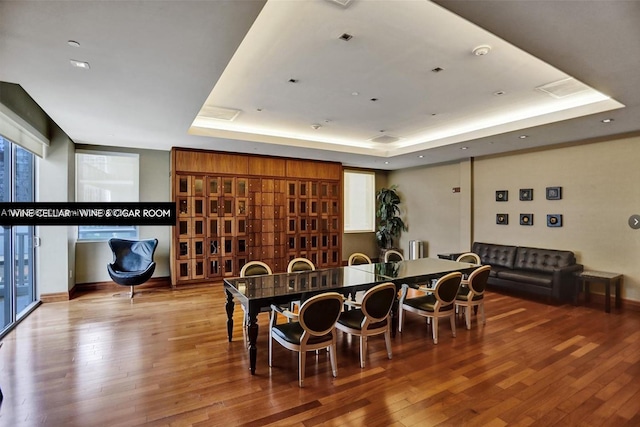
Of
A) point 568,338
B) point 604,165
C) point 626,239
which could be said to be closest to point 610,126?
point 604,165

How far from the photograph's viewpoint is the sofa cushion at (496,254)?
6453mm

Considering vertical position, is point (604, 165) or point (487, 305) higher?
point (604, 165)

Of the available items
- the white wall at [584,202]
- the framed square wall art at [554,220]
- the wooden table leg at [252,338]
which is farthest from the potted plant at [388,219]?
the wooden table leg at [252,338]

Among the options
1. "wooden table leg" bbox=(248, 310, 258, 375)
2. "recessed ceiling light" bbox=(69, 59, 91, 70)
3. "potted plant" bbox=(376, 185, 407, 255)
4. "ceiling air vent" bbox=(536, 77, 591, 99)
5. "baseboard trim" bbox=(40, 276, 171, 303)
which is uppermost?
"ceiling air vent" bbox=(536, 77, 591, 99)

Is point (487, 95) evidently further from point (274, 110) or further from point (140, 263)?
point (140, 263)

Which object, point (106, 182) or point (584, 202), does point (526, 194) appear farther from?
point (106, 182)

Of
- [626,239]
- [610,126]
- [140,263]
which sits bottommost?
[140,263]

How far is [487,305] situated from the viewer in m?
5.35

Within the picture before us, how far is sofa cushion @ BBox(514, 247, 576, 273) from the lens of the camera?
5659mm

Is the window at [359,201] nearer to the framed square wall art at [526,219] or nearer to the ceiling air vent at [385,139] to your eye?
the ceiling air vent at [385,139]

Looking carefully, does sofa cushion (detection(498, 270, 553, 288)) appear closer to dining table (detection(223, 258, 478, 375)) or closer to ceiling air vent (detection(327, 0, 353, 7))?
dining table (detection(223, 258, 478, 375))

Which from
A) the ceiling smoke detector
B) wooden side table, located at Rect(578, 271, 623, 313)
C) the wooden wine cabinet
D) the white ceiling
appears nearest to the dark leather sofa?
wooden side table, located at Rect(578, 271, 623, 313)

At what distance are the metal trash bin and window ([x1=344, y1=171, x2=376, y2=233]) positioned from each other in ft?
4.70

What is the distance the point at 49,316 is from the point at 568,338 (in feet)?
23.1
